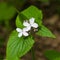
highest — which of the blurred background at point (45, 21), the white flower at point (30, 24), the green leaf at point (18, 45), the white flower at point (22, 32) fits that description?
the white flower at point (30, 24)

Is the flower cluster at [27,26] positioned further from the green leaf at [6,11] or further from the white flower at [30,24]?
the green leaf at [6,11]

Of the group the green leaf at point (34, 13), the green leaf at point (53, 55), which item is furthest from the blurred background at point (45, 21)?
the green leaf at point (34, 13)

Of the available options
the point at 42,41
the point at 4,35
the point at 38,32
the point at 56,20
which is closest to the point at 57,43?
the point at 42,41

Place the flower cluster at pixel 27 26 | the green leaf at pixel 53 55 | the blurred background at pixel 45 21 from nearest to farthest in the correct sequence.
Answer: the flower cluster at pixel 27 26 → the green leaf at pixel 53 55 → the blurred background at pixel 45 21

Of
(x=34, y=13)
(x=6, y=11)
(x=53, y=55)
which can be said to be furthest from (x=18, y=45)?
(x=6, y=11)

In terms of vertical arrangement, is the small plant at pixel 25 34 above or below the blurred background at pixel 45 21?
above

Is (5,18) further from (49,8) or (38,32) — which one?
(38,32)

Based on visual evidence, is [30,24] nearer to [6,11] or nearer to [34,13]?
[34,13]
